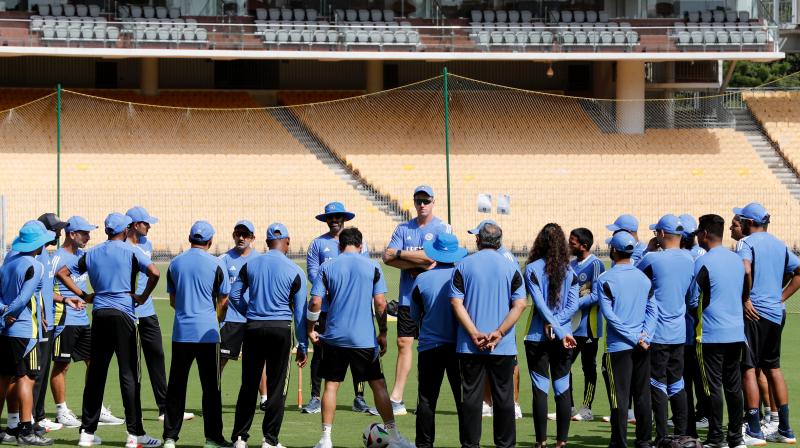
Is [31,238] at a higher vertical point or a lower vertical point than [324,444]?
higher

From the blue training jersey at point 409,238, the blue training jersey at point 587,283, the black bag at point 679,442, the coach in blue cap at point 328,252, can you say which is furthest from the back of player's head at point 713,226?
the coach in blue cap at point 328,252

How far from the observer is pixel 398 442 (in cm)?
930

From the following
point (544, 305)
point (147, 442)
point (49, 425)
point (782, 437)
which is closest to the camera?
point (544, 305)

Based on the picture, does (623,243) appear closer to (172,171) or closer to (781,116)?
(172,171)

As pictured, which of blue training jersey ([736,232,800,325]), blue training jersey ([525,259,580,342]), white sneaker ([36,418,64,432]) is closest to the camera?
blue training jersey ([525,259,580,342])

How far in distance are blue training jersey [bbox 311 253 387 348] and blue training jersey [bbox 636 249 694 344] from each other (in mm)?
2128

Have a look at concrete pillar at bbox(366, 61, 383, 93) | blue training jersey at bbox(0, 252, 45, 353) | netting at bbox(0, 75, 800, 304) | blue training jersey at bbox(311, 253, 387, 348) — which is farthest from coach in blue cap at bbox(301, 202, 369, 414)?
concrete pillar at bbox(366, 61, 383, 93)

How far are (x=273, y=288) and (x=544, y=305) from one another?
206 cm

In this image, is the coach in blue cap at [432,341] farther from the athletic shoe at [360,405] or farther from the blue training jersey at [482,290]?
the athletic shoe at [360,405]

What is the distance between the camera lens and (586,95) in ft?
140

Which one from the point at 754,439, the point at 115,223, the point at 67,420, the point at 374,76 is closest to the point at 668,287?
the point at 754,439

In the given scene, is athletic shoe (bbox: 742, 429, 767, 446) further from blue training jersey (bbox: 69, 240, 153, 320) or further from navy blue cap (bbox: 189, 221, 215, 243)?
blue training jersey (bbox: 69, 240, 153, 320)

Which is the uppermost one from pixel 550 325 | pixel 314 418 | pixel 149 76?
pixel 149 76

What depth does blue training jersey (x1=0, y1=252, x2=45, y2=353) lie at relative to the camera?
31.6 ft
